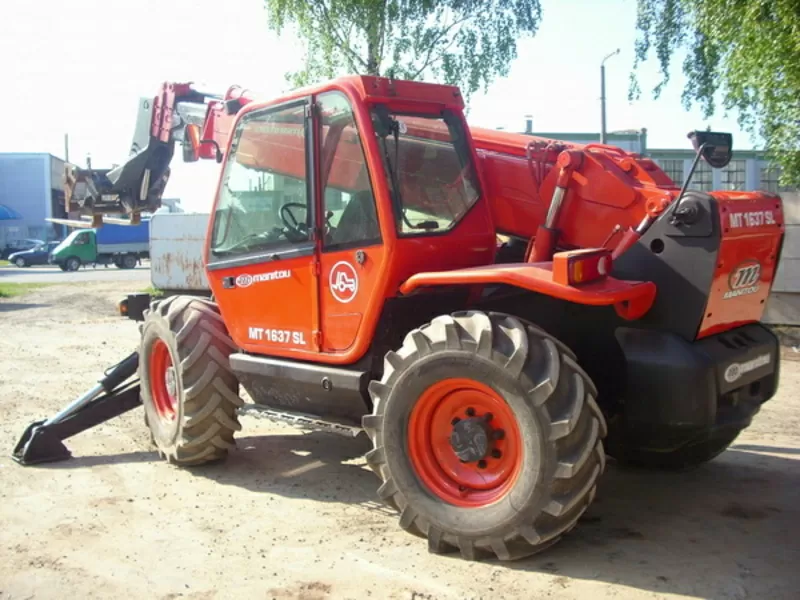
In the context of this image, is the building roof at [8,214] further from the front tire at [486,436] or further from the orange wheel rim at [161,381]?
the front tire at [486,436]

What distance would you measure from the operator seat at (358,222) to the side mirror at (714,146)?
1.87 meters

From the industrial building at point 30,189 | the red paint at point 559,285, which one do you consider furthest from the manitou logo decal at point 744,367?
the industrial building at point 30,189

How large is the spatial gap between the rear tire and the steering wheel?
3.69 ft

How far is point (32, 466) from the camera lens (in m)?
6.52

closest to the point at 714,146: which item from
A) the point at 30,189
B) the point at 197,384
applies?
the point at 197,384

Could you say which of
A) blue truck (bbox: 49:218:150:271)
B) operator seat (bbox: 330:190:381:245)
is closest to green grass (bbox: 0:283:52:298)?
blue truck (bbox: 49:218:150:271)

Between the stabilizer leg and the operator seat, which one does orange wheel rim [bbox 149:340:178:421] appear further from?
the operator seat

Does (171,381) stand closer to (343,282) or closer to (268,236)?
(268,236)

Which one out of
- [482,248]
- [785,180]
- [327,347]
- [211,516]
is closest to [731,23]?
[785,180]

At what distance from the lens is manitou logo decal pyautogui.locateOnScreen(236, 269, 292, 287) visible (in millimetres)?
5613

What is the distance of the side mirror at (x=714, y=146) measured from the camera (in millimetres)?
4742

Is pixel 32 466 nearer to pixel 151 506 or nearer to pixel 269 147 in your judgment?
pixel 151 506

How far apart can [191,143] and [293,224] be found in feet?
7.11

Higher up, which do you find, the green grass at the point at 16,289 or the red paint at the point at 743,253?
the red paint at the point at 743,253
